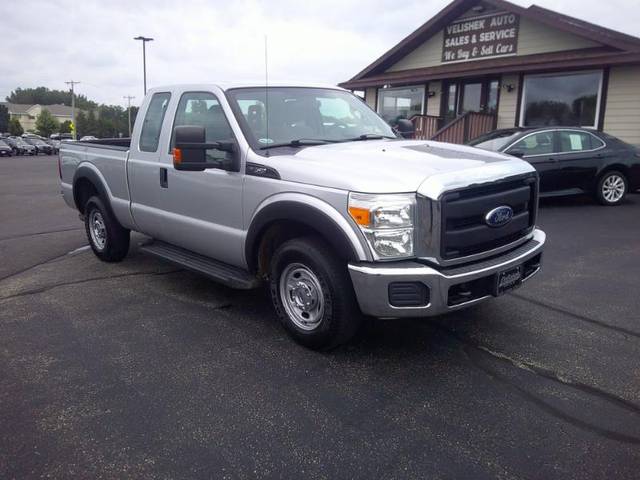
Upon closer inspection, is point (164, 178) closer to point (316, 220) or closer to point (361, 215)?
point (316, 220)

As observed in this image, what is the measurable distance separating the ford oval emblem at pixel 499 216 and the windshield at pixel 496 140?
6.76m

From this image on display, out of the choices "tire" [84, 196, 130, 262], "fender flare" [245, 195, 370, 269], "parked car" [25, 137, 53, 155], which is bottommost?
"parked car" [25, 137, 53, 155]

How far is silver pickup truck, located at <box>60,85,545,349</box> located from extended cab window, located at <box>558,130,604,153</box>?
6379 mm

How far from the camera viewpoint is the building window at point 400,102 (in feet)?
61.4

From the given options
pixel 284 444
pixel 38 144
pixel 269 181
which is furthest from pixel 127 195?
pixel 38 144

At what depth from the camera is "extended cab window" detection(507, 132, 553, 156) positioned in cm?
1021

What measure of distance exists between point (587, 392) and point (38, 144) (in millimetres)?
56792

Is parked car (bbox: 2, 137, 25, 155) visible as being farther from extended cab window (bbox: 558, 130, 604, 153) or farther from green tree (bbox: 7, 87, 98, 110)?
green tree (bbox: 7, 87, 98, 110)

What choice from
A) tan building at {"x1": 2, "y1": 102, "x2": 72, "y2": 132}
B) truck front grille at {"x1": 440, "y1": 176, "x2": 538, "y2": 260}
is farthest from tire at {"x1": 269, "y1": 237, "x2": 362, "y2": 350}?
tan building at {"x1": 2, "y1": 102, "x2": 72, "y2": 132}

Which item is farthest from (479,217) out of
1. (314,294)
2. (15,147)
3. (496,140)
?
(15,147)

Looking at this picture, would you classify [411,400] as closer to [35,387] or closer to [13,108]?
[35,387]

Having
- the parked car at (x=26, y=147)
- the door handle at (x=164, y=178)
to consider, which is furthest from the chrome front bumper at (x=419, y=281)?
the parked car at (x=26, y=147)

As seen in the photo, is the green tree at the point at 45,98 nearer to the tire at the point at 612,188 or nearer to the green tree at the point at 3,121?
the green tree at the point at 3,121

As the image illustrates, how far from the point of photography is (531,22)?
15312 millimetres
